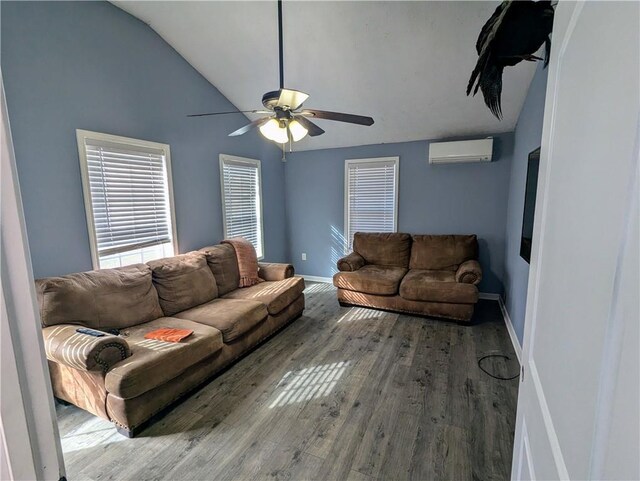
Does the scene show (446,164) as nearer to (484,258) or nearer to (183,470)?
(484,258)

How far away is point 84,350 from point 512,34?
2610mm

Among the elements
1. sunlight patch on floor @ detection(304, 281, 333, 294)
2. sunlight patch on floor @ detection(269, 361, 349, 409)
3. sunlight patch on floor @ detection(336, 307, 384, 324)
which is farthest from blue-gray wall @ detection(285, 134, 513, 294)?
sunlight patch on floor @ detection(269, 361, 349, 409)

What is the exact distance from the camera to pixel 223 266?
3463 mm

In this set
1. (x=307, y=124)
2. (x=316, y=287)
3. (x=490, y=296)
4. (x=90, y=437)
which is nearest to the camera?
(x=90, y=437)

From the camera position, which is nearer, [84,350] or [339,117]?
[84,350]

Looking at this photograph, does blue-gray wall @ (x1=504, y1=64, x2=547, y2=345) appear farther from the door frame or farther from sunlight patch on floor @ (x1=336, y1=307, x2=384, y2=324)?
the door frame

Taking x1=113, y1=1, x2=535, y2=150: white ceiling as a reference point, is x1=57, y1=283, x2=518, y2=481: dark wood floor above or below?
below

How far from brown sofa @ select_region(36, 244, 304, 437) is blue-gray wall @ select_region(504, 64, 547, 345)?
2.32 meters

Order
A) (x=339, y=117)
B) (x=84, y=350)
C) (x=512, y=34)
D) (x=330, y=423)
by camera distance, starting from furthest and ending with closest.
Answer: (x=339, y=117) < (x=330, y=423) < (x=84, y=350) < (x=512, y=34)

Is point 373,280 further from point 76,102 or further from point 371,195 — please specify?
point 76,102

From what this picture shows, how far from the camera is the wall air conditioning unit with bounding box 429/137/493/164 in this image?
3891mm

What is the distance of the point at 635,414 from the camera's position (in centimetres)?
38

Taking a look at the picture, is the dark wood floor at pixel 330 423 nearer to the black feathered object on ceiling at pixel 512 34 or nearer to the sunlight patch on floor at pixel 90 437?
the sunlight patch on floor at pixel 90 437

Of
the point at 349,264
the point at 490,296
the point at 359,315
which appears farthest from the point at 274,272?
the point at 490,296
